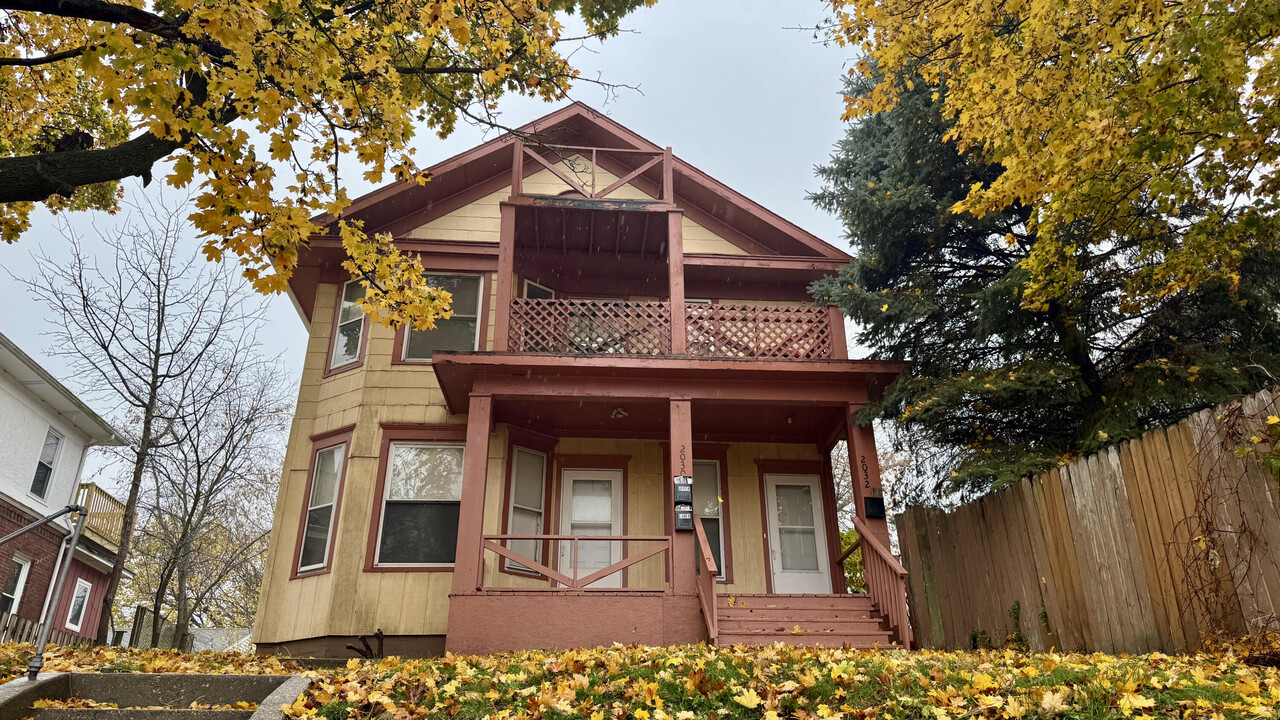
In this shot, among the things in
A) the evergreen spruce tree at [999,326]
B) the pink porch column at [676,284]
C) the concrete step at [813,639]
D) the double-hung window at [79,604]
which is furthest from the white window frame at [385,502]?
the double-hung window at [79,604]

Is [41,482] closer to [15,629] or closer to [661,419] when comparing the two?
[15,629]

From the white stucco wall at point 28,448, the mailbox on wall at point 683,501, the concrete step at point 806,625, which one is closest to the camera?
the concrete step at point 806,625

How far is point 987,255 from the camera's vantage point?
11.1 m

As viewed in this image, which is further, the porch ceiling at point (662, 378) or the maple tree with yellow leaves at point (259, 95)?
the porch ceiling at point (662, 378)

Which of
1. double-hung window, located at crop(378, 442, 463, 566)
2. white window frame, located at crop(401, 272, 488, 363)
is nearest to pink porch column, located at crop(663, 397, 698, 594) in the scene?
double-hung window, located at crop(378, 442, 463, 566)

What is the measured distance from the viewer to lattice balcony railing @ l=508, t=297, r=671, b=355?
447 inches

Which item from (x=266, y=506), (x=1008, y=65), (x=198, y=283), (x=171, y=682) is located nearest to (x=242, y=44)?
(x=171, y=682)

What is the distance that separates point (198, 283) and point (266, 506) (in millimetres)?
18452

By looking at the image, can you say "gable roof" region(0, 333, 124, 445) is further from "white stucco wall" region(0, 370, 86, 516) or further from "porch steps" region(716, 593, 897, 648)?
"porch steps" region(716, 593, 897, 648)

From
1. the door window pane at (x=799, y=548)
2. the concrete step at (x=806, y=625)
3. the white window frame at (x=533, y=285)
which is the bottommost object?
the concrete step at (x=806, y=625)

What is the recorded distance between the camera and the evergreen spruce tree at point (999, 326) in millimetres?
8742

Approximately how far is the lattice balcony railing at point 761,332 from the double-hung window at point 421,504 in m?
3.82

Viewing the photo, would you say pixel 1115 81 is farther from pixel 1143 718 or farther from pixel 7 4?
pixel 7 4

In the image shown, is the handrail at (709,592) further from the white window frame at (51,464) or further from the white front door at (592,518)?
the white window frame at (51,464)
